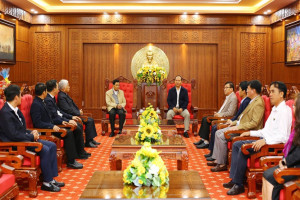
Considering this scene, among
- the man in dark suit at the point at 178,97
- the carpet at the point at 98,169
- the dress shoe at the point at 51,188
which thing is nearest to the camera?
the carpet at the point at 98,169

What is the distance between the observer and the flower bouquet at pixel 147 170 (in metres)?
3.09

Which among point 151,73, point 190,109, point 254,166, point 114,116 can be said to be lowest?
point 254,166

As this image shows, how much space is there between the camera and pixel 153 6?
33.6 ft

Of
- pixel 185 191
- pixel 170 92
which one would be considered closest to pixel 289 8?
pixel 170 92

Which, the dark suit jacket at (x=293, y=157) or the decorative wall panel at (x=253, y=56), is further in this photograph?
the decorative wall panel at (x=253, y=56)

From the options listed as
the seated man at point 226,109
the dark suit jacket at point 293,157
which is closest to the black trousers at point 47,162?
the dark suit jacket at point 293,157

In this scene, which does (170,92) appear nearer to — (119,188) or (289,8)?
(289,8)

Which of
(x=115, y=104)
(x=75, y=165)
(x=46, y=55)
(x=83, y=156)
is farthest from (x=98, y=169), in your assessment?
(x=46, y=55)

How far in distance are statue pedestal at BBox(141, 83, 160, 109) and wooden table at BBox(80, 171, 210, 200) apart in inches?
235

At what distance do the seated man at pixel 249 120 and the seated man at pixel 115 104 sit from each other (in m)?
3.24

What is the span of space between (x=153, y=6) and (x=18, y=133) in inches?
266

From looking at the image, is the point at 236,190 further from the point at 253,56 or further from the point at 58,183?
the point at 253,56

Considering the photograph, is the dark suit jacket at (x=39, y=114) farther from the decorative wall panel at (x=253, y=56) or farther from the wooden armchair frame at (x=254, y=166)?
the decorative wall panel at (x=253, y=56)

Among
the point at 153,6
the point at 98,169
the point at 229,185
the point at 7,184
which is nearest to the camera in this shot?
the point at 7,184
